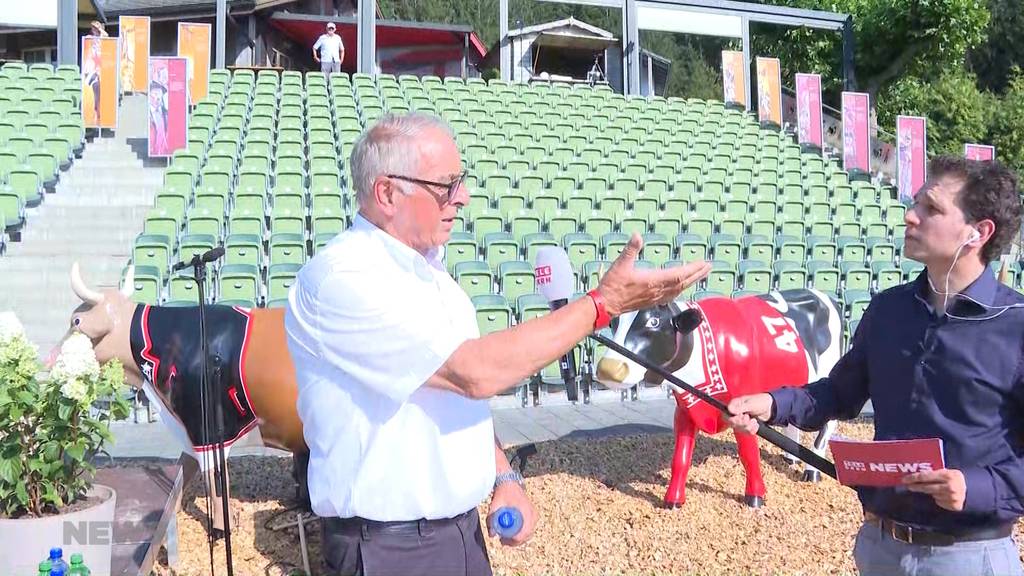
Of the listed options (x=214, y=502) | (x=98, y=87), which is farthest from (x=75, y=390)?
(x=98, y=87)

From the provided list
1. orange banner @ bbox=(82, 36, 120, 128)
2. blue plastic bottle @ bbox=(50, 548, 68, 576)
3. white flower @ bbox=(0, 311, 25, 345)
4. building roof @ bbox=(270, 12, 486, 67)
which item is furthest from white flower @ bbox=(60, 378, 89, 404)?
building roof @ bbox=(270, 12, 486, 67)

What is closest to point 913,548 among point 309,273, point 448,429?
point 448,429

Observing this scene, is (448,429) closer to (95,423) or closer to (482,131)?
(95,423)

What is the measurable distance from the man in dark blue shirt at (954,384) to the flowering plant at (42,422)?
274 cm

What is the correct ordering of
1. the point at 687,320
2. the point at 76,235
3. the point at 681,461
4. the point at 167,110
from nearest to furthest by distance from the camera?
the point at 687,320 < the point at 681,461 < the point at 76,235 < the point at 167,110

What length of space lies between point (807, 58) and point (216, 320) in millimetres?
21190

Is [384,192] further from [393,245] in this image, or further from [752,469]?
[752,469]

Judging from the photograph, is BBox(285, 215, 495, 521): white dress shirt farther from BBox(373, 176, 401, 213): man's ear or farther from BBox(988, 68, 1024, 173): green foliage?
BBox(988, 68, 1024, 173): green foliage

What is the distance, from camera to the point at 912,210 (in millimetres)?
2355

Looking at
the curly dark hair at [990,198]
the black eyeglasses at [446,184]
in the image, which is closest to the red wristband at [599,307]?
the black eyeglasses at [446,184]

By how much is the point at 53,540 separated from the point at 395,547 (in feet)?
6.28

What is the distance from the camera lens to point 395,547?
6.42ft

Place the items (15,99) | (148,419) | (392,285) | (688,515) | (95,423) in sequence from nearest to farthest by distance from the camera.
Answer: (392,285) < (95,423) < (688,515) < (148,419) < (15,99)

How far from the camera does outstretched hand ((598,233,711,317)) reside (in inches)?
74.9
